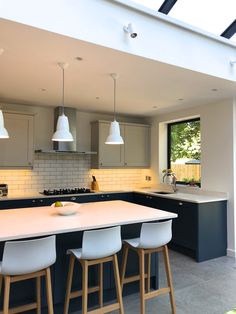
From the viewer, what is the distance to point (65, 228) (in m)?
2.10

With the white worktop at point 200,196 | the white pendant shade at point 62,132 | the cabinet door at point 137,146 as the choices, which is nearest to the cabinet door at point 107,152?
the cabinet door at point 137,146

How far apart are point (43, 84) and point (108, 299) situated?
2.83 metres

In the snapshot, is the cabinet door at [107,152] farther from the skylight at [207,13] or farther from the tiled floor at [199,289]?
the skylight at [207,13]

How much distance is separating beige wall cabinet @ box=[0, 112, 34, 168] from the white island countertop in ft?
6.17

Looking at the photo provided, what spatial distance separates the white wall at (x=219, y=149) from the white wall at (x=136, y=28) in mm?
1001

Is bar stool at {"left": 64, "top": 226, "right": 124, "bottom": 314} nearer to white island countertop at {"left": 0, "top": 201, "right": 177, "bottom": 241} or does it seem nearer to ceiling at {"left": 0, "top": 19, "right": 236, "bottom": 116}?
white island countertop at {"left": 0, "top": 201, "right": 177, "bottom": 241}

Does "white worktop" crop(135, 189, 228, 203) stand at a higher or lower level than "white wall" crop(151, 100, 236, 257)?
lower

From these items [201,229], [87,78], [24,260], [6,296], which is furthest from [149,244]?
[87,78]

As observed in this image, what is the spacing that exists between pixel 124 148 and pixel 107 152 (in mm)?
Answer: 447

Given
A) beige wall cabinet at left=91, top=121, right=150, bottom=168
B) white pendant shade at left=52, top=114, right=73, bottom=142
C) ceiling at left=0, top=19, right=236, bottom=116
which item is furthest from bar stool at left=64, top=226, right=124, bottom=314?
beige wall cabinet at left=91, top=121, right=150, bottom=168

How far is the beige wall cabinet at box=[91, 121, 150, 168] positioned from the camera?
17.4 ft

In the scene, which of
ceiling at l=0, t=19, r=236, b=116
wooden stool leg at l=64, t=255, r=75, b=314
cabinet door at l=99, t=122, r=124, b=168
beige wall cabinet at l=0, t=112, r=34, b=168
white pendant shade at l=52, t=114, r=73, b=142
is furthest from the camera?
cabinet door at l=99, t=122, r=124, b=168

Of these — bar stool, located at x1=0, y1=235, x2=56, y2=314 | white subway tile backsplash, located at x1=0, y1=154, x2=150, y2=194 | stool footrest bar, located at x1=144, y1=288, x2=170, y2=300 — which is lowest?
stool footrest bar, located at x1=144, y1=288, x2=170, y2=300

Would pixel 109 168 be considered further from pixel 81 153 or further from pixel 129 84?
pixel 129 84
